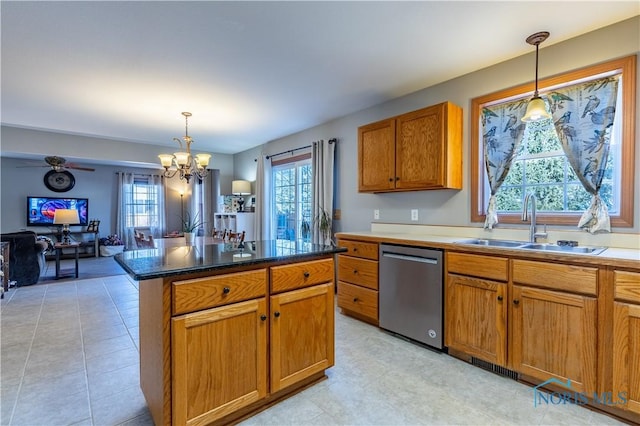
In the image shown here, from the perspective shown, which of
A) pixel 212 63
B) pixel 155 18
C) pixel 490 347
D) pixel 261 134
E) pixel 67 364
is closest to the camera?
pixel 155 18

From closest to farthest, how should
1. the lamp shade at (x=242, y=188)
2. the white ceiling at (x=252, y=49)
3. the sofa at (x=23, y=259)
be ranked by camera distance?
the white ceiling at (x=252, y=49) < the sofa at (x=23, y=259) < the lamp shade at (x=242, y=188)

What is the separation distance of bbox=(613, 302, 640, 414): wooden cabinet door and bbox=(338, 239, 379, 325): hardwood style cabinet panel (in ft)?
5.45

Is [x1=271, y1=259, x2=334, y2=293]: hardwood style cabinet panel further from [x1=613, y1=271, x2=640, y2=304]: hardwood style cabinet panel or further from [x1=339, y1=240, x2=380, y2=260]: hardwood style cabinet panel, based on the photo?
[x1=613, y1=271, x2=640, y2=304]: hardwood style cabinet panel

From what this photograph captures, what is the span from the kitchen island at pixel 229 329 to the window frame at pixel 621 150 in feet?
5.49

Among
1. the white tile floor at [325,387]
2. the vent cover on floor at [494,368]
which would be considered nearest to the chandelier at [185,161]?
the white tile floor at [325,387]

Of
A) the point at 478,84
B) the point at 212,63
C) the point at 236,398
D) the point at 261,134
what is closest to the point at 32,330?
the point at 236,398

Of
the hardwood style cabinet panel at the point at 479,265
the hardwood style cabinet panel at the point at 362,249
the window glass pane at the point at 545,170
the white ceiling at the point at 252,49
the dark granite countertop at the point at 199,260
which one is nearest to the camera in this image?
the dark granite countertop at the point at 199,260

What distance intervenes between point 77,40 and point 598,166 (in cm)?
385

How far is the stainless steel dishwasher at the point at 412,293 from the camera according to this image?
2424 millimetres

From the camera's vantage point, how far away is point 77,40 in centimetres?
223

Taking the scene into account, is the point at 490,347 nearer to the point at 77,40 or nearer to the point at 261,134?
the point at 77,40

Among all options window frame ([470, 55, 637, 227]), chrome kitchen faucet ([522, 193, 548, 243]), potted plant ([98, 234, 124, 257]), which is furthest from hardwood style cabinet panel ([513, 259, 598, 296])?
potted plant ([98, 234, 124, 257])

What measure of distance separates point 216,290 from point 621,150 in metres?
2.77

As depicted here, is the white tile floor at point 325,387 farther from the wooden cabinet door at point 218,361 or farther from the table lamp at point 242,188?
the table lamp at point 242,188
